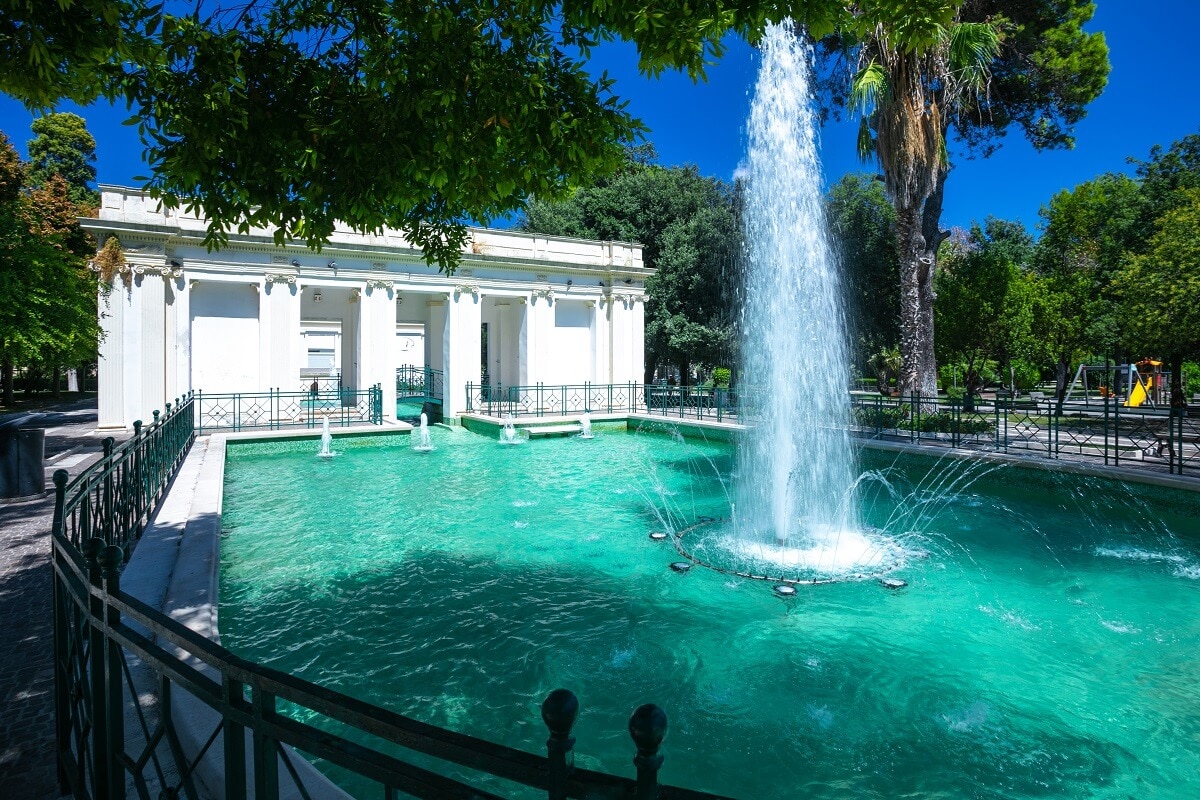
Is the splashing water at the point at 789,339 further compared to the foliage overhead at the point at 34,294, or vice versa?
the foliage overhead at the point at 34,294

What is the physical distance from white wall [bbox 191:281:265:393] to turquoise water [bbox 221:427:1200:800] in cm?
1318

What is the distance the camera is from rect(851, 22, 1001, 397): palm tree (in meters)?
15.9

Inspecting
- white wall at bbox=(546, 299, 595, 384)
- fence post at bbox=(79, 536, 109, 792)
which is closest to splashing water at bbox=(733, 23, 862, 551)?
fence post at bbox=(79, 536, 109, 792)

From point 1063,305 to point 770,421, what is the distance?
64.4ft

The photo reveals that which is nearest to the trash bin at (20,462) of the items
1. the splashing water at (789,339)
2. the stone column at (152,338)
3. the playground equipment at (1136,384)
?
the splashing water at (789,339)

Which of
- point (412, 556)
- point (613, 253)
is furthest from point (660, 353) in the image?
point (412, 556)

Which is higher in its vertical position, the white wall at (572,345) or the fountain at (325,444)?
the white wall at (572,345)

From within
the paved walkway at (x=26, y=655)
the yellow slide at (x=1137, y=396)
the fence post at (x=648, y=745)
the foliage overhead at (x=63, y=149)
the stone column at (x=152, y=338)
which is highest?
the foliage overhead at (x=63, y=149)

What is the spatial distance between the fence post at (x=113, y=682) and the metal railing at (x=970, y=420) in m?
8.54

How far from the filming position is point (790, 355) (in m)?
9.95

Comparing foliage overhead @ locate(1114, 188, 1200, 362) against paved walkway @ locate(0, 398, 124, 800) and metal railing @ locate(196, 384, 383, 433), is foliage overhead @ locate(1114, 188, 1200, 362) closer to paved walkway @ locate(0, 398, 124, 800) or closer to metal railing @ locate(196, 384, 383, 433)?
metal railing @ locate(196, 384, 383, 433)

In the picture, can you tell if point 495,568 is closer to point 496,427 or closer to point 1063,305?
point 496,427

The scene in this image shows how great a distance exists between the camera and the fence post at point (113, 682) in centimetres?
221

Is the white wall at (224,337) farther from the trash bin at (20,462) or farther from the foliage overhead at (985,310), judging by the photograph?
the foliage overhead at (985,310)
